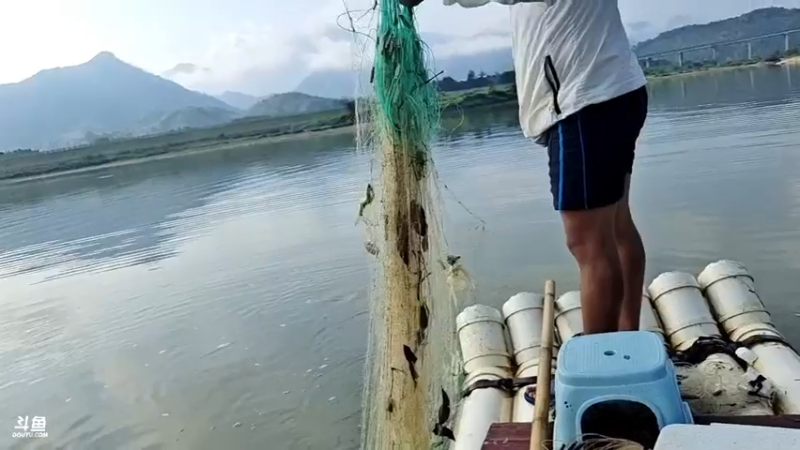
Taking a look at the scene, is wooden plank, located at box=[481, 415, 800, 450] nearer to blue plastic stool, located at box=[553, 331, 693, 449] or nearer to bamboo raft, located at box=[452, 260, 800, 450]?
bamboo raft, located at box=[452, 260, 800, 450]

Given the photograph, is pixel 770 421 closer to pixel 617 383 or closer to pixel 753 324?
pixel 617 383

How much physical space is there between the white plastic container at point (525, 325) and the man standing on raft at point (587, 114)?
3.67 feet

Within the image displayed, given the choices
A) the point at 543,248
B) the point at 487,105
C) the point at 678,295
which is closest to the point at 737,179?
the point at 543,248

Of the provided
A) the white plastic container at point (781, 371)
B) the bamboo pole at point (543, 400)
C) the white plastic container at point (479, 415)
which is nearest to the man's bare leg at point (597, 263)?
the bamboo pole at point (543, 400)

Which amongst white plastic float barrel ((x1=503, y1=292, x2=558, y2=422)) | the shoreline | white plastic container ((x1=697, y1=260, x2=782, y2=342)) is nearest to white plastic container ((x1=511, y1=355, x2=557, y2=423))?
white plastic float barrel ((x1=503, y1=292, x2=558, y2=422))

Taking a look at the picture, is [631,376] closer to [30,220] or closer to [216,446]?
[216,446]

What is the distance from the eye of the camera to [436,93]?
114 inches

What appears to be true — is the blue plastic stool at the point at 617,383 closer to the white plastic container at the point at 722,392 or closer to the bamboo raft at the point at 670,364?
the bamboo raft at the point at 670,364

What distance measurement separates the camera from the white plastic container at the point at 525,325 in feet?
12.4

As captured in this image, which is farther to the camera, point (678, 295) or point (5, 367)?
point (5, 367)

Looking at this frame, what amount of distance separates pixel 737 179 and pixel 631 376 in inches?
285

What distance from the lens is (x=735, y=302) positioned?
3.82 metres

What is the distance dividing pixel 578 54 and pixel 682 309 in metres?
1.85

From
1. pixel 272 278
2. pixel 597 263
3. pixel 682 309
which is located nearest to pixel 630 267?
pixel 597 263
